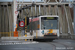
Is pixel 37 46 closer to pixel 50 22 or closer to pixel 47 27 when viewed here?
pixel 47 27

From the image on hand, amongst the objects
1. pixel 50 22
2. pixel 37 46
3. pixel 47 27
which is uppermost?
pixel 50 22

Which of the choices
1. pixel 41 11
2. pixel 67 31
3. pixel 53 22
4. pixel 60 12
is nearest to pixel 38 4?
pixel 41 11

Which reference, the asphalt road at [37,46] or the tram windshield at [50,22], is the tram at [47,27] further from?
the asphalt road at [37,46]

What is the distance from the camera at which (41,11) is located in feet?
141

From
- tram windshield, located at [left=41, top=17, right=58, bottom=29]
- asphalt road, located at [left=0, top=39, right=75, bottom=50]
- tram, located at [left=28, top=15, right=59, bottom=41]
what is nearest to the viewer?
asphalt road, located at [left=0, top=39, right=75, bottom=50]

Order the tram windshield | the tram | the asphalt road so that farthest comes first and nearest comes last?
1. the tram windshield
2. the tram
3. the asphalt road

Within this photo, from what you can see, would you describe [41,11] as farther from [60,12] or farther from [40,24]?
[40,24]

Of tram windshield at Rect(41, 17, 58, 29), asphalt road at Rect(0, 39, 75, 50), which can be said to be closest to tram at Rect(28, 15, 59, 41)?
tram windshield at Rect(41, 17, 58, 29)

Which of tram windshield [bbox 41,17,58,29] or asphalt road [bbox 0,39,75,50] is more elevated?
tram windshield [bbox 41,17,58,29]

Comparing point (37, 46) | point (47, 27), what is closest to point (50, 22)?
point (47, 27)

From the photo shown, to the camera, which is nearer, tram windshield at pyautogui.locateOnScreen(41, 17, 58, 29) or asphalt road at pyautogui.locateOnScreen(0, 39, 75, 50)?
asphalt road at pyautogui.locateOnScreen(0, 39, 75, 50)

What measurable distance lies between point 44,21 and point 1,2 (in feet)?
60.8

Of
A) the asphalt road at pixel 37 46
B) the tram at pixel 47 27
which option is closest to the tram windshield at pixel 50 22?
the tram at pixel 47 27

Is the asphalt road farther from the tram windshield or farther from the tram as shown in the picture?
the tram windshield
